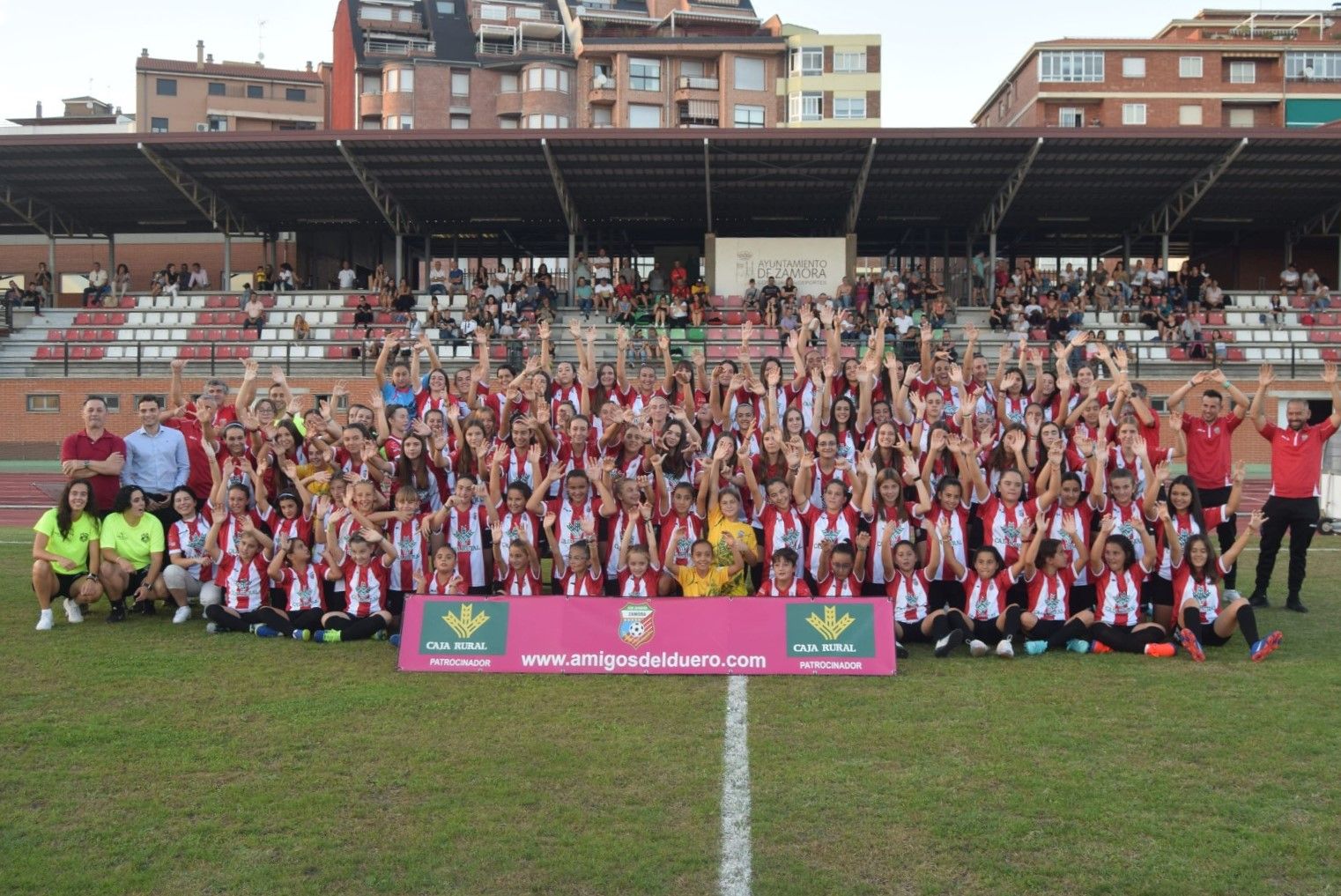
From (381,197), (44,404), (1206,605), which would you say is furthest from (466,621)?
(381,197)

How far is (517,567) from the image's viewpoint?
816cm

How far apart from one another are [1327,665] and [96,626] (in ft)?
28.2

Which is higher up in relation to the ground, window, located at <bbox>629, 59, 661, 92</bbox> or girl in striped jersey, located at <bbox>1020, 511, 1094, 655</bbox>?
window, located at <bbox>629, 59, 661, 92</bbox>

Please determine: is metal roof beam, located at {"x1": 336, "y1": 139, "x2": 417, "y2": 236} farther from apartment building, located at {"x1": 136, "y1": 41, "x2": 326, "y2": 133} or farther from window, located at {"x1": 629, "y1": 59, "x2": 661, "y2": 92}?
apartment building, located at {"x1": 136, "y1": 41, "x2": 326, "y2": 133}

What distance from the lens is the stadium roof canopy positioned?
1025 inches

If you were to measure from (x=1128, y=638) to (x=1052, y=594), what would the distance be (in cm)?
56

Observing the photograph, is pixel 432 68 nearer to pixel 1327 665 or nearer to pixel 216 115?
pixel 216 115

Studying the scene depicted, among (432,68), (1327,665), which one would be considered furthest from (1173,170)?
(432,68)

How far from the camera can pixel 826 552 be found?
8266 mm

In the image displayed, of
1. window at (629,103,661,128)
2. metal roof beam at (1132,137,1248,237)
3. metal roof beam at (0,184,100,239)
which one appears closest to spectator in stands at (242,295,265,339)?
metal roof beam at (0,184,100,239)

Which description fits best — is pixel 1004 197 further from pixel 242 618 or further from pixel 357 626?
pixel 242 618

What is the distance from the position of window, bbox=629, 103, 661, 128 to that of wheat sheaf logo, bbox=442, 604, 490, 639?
51148mm

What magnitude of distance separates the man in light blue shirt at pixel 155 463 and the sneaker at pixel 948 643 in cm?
607

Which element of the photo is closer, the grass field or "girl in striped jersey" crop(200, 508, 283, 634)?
the grass field
